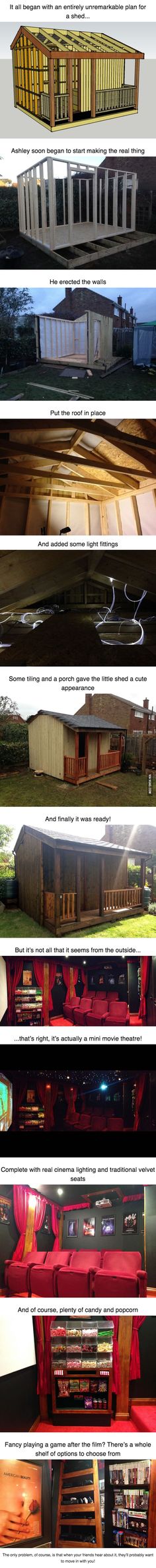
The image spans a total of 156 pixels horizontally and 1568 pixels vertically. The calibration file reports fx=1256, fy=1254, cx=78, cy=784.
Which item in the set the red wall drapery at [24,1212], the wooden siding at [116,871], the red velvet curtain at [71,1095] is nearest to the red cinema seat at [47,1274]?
the red wall drapery at [24,1212]

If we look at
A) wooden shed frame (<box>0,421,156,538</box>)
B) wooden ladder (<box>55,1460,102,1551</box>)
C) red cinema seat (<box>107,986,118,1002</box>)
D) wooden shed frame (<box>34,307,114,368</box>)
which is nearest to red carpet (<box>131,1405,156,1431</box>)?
wooden ladder (<box>55,1460,102,1551</box>)

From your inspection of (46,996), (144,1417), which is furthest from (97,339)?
(144,1417)

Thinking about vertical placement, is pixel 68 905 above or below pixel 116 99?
below

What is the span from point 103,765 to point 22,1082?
1597 millimetres

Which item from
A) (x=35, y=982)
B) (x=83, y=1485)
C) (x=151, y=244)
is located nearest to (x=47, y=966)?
(x=35, y=982)

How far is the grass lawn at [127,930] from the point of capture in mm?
5867

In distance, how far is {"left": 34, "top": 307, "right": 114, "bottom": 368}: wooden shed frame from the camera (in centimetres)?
566

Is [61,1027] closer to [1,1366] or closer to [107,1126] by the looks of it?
[107,1126]

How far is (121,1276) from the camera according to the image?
19.9ft

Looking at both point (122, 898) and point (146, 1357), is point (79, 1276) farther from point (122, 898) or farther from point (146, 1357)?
point (122, 898)

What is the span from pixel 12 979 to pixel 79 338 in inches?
119

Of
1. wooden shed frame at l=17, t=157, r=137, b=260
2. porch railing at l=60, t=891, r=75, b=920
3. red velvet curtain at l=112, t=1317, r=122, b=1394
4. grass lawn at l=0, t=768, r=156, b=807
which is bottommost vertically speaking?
red velvet curtain at l=112, t=1317, r=122, b=1394

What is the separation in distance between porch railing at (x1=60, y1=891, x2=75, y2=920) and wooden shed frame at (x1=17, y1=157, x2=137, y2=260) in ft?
9.56

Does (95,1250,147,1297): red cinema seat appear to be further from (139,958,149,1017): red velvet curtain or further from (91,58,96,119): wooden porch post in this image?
(91,58,96,119): wooden porch post
